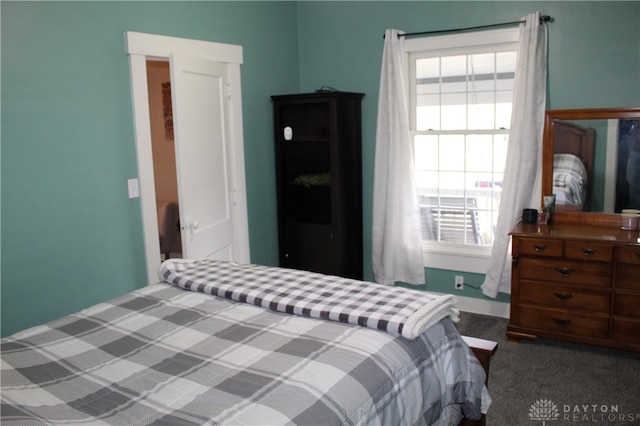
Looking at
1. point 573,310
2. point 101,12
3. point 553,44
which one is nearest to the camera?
point 101,12

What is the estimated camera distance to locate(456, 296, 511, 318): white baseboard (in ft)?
13.4

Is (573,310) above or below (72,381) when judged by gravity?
below

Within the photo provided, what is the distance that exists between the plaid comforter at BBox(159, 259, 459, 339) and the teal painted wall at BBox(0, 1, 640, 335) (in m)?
0.78

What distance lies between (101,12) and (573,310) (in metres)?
3.26

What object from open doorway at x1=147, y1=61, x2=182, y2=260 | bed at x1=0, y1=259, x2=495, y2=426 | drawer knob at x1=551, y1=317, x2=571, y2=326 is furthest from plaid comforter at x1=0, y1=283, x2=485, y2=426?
open doorway at x1=147, y1=61, x2=182, y2=260

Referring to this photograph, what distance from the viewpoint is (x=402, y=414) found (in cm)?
169

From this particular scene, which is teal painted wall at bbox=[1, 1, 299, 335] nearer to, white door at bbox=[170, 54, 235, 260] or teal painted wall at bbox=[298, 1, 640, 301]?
white door at bbox=[170, 54, 235, 260]

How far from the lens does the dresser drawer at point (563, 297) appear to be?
10.6ft

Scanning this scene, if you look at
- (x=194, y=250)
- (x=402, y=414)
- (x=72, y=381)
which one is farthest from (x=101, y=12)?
(x=402, y=414)

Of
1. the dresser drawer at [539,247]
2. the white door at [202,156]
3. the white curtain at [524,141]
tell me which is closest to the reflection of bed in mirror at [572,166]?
the white curtain at [524,141]

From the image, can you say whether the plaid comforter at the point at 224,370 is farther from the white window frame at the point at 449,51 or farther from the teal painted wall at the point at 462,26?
the teal painted wall at the point at 462,26

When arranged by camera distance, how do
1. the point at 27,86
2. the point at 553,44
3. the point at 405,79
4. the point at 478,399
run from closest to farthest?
the point at 478,399, the point at 27,86, the point at 553,44, the point at 405,79

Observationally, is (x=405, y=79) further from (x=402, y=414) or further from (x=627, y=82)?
(x=402, y=414)

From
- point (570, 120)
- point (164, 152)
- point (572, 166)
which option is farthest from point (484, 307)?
point (164, 152)
